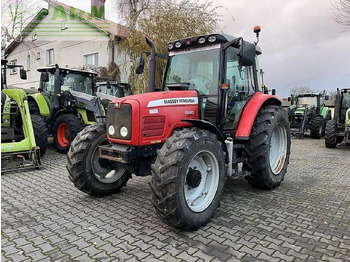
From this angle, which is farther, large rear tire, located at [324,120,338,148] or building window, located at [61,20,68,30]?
building window, located at [61,20,68,30]

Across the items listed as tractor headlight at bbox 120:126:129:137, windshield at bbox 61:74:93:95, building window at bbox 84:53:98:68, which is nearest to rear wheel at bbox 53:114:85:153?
windshield at bbox 61:74:93:95

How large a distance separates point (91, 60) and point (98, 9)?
373cm

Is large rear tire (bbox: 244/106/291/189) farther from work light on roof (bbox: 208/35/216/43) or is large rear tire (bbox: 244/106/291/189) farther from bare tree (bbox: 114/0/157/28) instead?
bare tree (bbox: 114/0/157/28)

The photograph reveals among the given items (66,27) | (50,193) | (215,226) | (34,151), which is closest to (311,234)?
(215,226)

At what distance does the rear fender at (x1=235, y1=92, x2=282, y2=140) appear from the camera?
4055mm

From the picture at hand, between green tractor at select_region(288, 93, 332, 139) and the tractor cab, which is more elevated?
the tractor cab

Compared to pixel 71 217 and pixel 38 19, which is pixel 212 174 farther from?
pixel 38 19

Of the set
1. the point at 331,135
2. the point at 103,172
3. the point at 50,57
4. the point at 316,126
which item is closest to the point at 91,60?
the point at 50,57

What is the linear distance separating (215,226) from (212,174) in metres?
0.60

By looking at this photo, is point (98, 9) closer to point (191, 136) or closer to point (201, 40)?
point (201, 40)

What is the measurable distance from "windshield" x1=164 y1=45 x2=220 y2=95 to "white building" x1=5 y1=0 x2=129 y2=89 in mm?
9769

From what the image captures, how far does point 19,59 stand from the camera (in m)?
23.5

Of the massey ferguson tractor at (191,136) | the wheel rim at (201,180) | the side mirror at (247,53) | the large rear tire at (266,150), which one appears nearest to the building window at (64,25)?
the massey ferguson tractor at (191,136)

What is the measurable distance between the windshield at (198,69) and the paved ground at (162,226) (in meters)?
1.71
